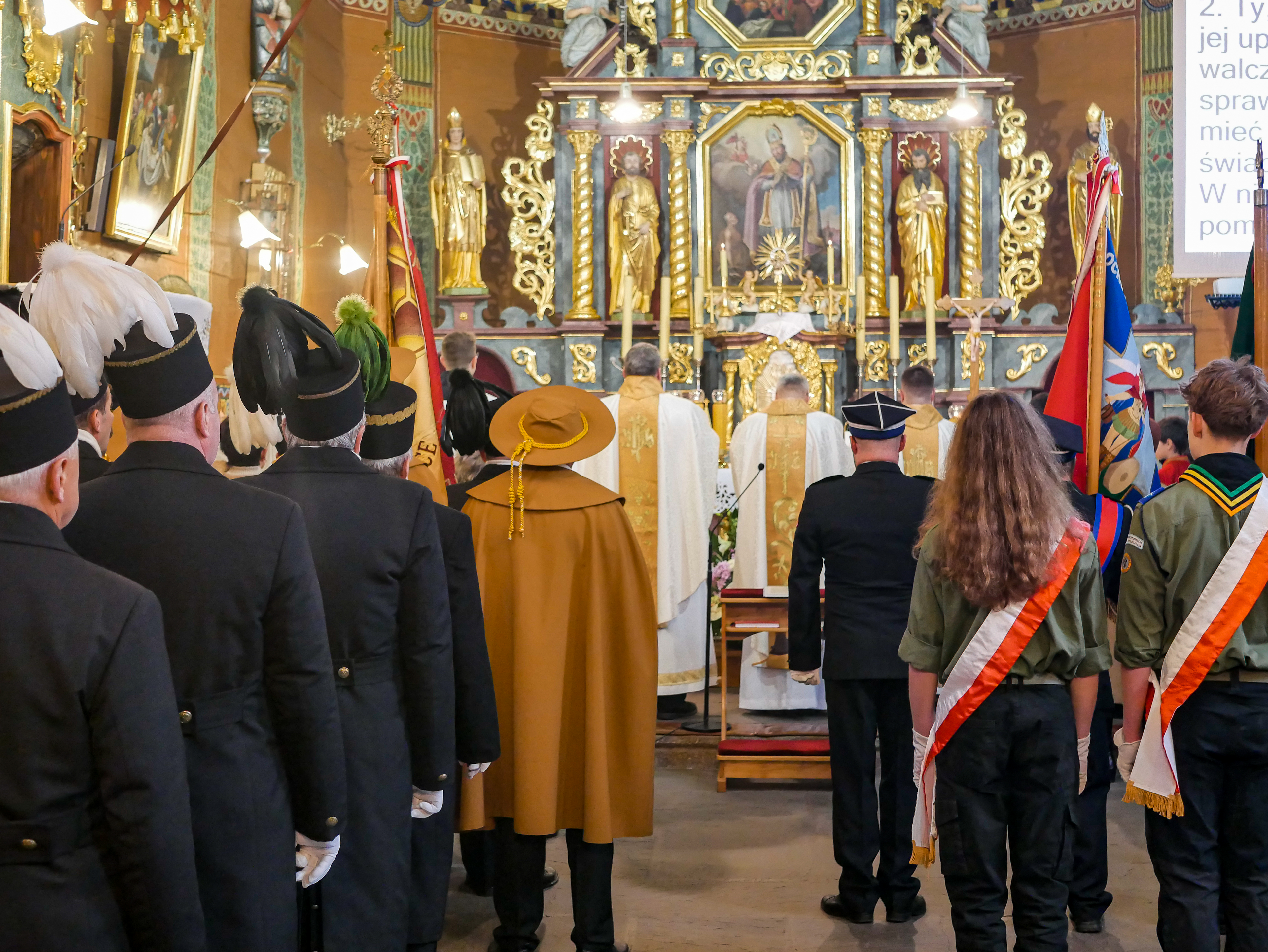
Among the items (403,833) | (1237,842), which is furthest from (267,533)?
(1237,842)

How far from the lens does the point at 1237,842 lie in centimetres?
316

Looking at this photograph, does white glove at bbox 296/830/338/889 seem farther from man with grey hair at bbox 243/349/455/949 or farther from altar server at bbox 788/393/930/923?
altar server at bbox 788/393/930/923

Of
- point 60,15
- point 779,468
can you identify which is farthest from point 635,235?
point 60,15

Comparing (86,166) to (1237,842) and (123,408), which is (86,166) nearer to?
(123,408)

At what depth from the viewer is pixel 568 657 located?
3781 millimetres

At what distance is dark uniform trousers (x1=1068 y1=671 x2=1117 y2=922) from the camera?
154 inches

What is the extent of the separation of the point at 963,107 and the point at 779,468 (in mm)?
5955

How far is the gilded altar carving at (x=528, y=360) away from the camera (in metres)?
12.8

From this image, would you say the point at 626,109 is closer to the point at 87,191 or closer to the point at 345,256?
the point at 345,256

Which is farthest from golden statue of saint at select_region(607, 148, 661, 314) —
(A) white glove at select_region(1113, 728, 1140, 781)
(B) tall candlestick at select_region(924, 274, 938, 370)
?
(A) white glove at select_region(1113, 728, 1140, 781)

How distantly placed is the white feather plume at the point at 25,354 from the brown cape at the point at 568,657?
6.50 ft

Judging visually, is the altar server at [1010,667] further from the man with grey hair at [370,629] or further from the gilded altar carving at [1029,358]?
the gilded altar carving at [1029,358]

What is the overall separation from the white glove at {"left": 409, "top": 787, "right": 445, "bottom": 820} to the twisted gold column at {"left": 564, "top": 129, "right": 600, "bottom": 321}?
9.85 metres

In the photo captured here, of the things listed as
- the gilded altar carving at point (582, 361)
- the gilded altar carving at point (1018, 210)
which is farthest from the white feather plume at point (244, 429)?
the gilded altar carving at point (1018, 210)
